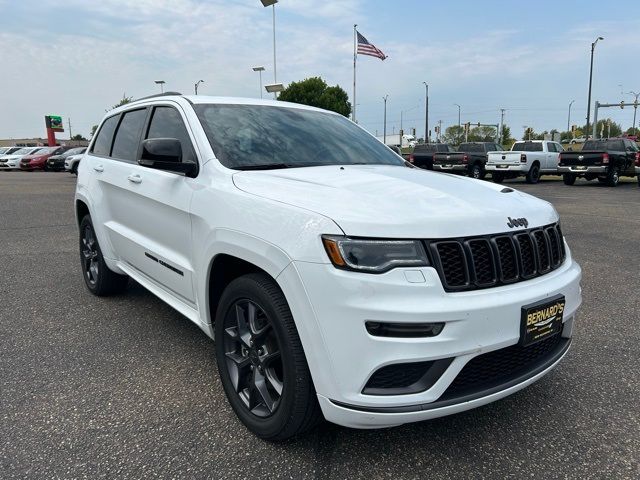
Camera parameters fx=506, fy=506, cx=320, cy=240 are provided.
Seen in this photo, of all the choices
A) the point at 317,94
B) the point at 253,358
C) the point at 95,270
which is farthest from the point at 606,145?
the point at 317,94

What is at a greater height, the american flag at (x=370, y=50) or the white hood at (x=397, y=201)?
the american flag at (x=370, y=50)

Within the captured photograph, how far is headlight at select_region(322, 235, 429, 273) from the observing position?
2014mm

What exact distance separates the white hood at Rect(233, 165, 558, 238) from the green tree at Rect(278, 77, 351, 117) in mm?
53017

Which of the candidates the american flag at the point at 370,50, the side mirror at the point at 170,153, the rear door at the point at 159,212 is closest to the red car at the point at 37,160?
the american flag at the point at 370,50

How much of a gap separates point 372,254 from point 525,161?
21.0 meters

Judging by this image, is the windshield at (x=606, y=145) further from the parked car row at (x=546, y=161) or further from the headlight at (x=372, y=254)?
the headlight at (x=372, y=254)

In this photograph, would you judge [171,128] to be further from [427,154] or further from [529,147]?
[427,154]

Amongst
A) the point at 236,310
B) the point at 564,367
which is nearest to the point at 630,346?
→ the point at 564,367

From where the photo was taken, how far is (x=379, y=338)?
1.97m

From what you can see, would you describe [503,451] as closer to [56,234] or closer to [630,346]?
[630,346]

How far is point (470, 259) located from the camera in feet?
6.95

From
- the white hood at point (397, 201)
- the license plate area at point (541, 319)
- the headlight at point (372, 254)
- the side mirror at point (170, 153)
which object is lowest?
the license plate area at point (541, 319)

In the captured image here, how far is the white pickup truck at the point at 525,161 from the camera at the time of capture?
21.0 meters

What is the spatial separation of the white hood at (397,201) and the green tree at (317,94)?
5302cm
